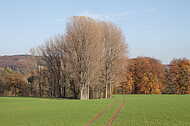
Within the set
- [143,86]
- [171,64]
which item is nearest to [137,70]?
[143,86]

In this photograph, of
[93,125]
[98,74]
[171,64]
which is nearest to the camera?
[93,125]

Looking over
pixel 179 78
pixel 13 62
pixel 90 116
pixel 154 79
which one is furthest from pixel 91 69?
pixel 13 62

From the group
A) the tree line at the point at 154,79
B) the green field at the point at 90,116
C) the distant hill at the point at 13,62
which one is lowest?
the green field at the point at 90,116

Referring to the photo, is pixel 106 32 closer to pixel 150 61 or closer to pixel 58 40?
pixel 58 40

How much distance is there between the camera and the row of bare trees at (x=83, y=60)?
119 ft

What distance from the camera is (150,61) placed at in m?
60.4

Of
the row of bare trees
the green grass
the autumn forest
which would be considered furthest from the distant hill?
the green grass

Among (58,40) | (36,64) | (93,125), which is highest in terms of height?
(58,40)

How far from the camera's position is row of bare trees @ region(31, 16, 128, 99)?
36.4 meters

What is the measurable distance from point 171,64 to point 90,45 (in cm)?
3198

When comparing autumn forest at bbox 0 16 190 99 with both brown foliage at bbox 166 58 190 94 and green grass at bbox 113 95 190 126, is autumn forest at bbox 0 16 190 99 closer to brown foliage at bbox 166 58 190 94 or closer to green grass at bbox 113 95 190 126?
brown foliage at bbox 166 58 190 94

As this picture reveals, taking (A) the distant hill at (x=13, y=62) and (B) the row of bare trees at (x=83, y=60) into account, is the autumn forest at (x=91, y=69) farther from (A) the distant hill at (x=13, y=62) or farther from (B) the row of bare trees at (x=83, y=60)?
(A) the distant hill at (x=13, y=62)

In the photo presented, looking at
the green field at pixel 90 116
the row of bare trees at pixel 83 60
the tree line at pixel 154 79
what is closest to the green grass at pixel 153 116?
the green field at pixel 90 116

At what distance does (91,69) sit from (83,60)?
76.4 inches
